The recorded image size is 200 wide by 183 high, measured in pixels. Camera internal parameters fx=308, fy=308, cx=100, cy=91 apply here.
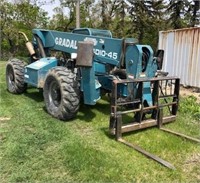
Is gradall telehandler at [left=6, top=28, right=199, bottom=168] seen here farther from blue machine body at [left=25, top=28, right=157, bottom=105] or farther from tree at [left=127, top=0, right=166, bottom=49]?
tree at [left=127, top=0, right=166, bottom=49]

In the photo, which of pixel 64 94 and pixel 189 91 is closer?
pixel 64 94

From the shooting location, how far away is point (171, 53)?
418 inches

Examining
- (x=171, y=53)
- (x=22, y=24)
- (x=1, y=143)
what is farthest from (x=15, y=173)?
(x=22, y=24)

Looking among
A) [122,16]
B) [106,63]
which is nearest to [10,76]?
[106,63]

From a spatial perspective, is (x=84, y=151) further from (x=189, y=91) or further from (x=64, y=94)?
(x=189, y=91)

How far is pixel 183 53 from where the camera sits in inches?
397

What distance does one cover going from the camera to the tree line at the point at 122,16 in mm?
22719

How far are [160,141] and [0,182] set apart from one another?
2336 millimetres

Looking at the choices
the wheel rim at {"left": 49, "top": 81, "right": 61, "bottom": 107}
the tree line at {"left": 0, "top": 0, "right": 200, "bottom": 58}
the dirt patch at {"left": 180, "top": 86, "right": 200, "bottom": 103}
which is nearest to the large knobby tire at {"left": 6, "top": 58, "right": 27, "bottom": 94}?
the wheel rim at {"left": 49, "top": 81, "right": 61, "bottom": 107}

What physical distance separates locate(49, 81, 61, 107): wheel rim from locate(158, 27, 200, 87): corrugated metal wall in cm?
546

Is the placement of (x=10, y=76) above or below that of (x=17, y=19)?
below

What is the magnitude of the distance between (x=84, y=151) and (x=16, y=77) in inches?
148

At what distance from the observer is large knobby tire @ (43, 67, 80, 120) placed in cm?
512

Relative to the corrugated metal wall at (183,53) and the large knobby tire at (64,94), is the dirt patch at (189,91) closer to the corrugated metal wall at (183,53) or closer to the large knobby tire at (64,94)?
the corrugated metal wall at (183,53)
